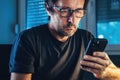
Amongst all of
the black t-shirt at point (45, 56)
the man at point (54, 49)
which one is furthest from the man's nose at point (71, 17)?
the black t-shirt at point (45, 56)

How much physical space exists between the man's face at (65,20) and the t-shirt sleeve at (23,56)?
149 millimetres

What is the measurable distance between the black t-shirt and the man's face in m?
0.06

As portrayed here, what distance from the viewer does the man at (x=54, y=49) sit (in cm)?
118

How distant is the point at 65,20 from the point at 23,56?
0.85 feet

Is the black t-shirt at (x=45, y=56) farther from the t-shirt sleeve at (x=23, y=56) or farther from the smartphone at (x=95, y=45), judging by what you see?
the smartphone at (x=95, y=45)

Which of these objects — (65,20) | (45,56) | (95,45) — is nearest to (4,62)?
(45,56)

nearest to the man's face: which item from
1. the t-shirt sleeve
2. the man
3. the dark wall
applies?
the man

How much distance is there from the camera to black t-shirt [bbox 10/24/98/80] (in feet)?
3.87

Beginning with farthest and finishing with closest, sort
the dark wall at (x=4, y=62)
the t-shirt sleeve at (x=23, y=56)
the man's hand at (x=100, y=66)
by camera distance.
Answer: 1. the dark wall at (x=4, y=62)
2. the t-shirt sleeve at (x=23, y=56)
3. the man's hand at (x=100, y=66)

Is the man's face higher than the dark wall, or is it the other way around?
the man's face

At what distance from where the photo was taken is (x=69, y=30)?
1208 mm

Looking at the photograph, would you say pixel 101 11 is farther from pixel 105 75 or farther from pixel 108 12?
pixel 105 75

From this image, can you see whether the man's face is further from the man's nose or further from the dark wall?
the dark wall

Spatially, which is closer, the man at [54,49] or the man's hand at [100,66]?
the man's hand at [100,66]
